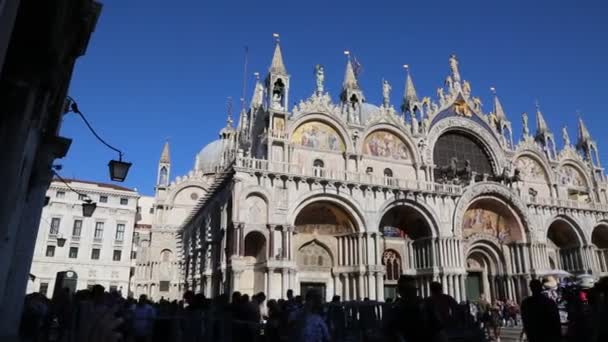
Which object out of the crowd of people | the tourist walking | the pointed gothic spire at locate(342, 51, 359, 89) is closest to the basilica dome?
the pointed gothic spire at locate(342, 51, 359, 89)

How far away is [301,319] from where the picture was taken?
6.01m

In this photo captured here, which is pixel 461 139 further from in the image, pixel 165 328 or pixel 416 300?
pixel 416 300

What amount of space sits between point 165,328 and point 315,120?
2003cm

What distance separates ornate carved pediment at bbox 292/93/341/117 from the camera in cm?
2747

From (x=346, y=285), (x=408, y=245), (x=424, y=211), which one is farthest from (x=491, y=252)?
(x=346, y=285)

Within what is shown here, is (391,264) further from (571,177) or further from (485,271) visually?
(571,177)

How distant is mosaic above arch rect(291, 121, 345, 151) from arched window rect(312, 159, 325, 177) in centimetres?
92

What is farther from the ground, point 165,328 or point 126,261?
point 126,261

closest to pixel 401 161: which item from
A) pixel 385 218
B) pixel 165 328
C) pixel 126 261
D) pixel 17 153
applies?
pixel 385 218

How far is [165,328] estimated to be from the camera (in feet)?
30.9

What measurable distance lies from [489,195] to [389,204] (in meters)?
8.13

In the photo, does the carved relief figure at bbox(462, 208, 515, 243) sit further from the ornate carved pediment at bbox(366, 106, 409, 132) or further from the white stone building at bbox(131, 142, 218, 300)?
the white stone building at bbox(131, 142, 218, 300)

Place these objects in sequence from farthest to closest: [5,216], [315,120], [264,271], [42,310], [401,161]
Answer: [401,161], [315,120], [264,271], [42,310], [5,216]

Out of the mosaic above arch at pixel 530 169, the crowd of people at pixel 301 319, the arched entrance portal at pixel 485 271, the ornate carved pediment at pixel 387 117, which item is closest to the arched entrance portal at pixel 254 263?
the crowd of people at pixel 301 319
